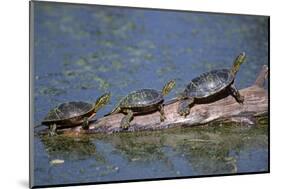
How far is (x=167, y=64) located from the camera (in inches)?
150

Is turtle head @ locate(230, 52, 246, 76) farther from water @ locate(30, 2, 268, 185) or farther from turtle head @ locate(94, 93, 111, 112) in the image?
turtle head @ locate(94, 93, 111, 112)

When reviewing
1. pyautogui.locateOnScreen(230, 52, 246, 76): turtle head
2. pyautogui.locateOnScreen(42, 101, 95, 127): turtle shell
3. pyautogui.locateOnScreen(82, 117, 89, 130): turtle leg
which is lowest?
pyautogui.locateOnScreen(82, 117, 89, 130): turtle leg

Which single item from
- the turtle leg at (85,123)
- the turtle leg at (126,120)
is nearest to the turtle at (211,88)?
the turtle leg at (126,120)

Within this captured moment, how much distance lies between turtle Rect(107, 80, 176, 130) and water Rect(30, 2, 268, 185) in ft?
0.15

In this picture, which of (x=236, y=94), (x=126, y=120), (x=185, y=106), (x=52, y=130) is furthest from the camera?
(x=236, y=94)

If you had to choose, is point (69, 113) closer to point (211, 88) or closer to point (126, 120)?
point (126, 120)

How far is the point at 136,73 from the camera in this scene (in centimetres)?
372

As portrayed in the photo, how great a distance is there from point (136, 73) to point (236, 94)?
817 millimetres

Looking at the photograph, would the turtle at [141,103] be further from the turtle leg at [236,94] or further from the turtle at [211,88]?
the turtle leg at [236,94]

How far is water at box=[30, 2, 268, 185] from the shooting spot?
3.54 metres

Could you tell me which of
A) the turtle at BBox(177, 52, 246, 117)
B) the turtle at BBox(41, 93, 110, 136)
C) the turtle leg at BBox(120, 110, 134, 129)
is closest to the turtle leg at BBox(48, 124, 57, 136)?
the turtle at BBox(41, 93, 110, 136)

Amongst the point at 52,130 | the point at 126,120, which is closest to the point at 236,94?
the point at 126,120

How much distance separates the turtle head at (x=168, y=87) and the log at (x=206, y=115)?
10 cm
